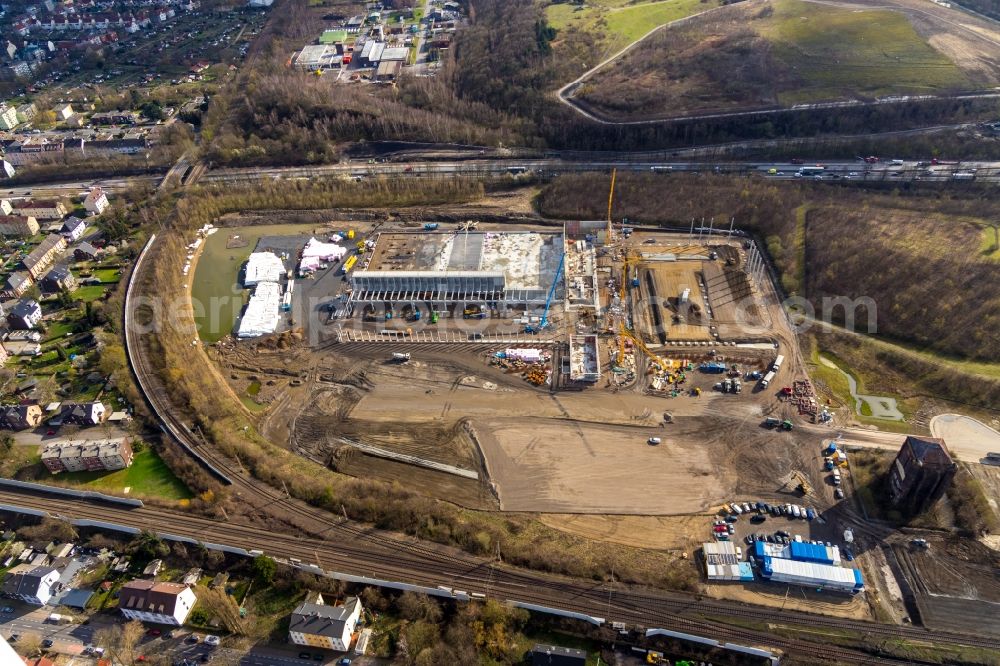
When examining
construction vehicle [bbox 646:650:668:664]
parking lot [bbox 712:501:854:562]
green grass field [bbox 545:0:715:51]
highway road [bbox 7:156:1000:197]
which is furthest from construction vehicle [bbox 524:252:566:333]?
green grass field [bbox 545:0:715:51]

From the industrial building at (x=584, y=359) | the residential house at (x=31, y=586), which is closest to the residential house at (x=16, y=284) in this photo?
the residential house at (x=31, y=586)

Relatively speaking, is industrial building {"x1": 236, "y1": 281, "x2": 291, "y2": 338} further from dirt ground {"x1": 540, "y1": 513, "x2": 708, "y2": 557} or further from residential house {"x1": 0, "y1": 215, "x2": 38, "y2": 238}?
dirt ground {"x1": 540, "y1": 513, "x2": 708, "y2": 557}

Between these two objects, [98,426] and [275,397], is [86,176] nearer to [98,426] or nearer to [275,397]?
[98,426]

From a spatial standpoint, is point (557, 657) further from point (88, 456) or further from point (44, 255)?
point (44, 255)

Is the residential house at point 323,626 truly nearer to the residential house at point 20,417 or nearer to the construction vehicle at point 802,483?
the construction vehicle at point 802,483

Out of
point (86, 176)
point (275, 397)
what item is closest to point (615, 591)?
point (275, 397)
